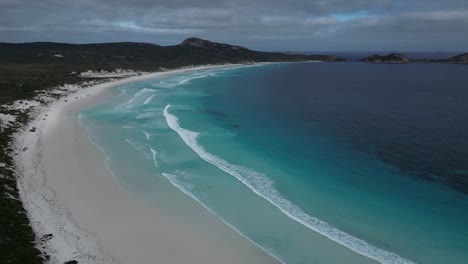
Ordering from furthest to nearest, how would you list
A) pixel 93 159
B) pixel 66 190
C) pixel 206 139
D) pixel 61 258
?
pixel 206 139
pixel 93 159
pixel 66 190
pixel 61 258

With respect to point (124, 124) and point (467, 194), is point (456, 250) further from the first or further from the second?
point (124, 124)

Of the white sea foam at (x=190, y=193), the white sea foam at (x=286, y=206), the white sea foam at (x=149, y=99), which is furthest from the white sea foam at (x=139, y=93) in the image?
the white sea foam at (x=190, y=193)

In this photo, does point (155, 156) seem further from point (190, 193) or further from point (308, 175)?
point (308, 175)

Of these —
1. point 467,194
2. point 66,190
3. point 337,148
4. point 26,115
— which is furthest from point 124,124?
point 467,194

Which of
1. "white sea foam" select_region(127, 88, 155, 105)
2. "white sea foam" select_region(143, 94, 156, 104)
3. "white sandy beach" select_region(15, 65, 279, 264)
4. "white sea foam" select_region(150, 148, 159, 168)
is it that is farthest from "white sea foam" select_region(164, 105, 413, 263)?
"white sea foam" select_region(127, 88, 155, 105)

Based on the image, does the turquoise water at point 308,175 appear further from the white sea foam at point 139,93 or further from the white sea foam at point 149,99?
the white sea foam at point 139,93

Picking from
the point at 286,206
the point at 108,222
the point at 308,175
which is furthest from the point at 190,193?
the point at 308,175
